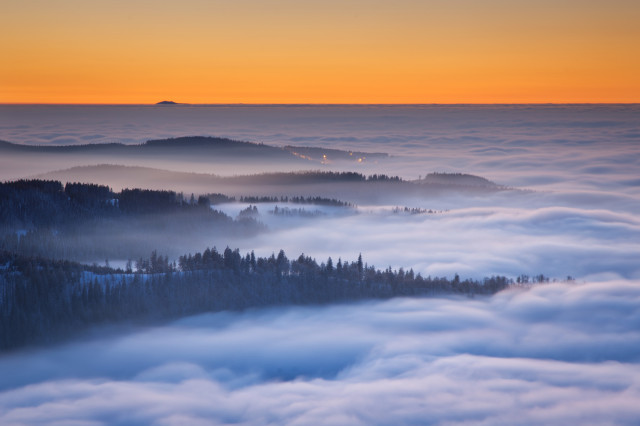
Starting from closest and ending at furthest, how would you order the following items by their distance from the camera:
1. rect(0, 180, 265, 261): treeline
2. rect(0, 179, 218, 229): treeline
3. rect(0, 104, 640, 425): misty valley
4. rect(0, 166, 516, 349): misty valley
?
1. rect(0, 104, 640, 425): misty valley
2. rect(0, 166, 516, 349): misty valley
3. rect(0, 180, 265, 261): treeline
4. rect(0, 179, 218, 229): treeline

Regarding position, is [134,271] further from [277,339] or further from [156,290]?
[277,339]

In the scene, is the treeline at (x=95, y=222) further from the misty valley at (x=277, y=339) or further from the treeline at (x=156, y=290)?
the treeline at (x=156, y=290)

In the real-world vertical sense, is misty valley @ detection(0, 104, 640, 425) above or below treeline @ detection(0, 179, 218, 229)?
below

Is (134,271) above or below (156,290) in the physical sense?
above

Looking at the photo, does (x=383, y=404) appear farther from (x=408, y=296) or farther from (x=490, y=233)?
(x=490, y=233)

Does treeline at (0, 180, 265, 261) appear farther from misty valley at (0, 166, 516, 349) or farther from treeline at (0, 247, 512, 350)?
treeline at (0, 247, 512, 350)

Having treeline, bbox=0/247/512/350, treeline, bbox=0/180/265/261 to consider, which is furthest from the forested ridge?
treeline, bbox=0/180/265/261

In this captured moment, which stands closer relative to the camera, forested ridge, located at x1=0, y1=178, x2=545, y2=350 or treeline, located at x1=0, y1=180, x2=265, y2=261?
forested ridge, located at x1=0, y1=178, x2=545, y2=350

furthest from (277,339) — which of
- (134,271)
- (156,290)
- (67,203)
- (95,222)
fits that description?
(67,203)

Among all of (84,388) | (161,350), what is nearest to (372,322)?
(161,350)
